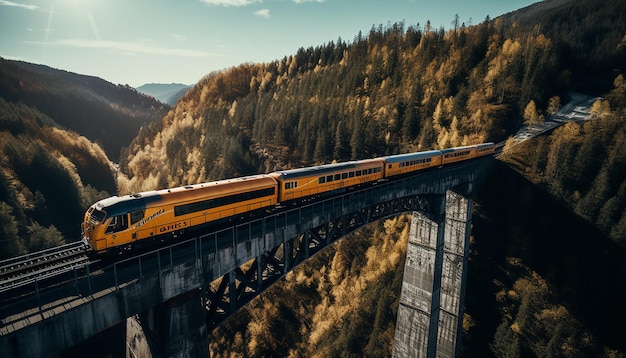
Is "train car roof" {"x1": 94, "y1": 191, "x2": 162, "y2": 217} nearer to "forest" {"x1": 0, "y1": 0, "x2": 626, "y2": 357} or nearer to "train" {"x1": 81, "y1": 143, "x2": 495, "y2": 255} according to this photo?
"train" {"x1": 81, "y1": 143, "x2": 495, "y2": 255}

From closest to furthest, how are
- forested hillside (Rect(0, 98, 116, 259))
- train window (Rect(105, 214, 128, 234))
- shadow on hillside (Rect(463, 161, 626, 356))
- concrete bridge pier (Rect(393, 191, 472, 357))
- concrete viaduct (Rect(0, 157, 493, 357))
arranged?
concrete viaduct (Rect(0, 157, 493, 357)) → train window (Rect(105, 214, 128, 234)) → shadow on hillside (Rect(463, 161, 626, 356)) → concrete bridge pier (Rect(393, 191, 472, 357)) → forested hillside (Rect(0, 98, 116, 259))

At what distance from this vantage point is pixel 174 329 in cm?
1359

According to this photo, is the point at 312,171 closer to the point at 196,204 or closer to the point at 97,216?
the point at 196,204

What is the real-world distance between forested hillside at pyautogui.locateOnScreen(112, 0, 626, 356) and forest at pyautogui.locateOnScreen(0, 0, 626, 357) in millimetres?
243

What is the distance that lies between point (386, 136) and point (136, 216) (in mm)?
58187

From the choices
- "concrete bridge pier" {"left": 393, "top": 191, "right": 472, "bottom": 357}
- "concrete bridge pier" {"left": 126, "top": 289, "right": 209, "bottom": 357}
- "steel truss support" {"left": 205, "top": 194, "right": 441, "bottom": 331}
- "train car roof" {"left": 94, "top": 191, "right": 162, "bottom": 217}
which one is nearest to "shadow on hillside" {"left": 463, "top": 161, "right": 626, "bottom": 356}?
"concrete bridge pier" {"left": 393, "top": 191, "right": 472, "bottom": 357}

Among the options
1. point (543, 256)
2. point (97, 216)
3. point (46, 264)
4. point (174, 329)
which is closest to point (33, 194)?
point (46, 264)

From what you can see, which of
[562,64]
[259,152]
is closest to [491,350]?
[562,64]

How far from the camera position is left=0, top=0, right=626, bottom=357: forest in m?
35.7

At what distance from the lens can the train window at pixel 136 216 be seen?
594 inches

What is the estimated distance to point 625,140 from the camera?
37.4 metres

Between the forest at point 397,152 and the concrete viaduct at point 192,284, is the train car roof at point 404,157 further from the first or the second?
the forest at point 397,152

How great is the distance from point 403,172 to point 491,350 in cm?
2291

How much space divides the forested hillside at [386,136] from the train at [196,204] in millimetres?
24591
